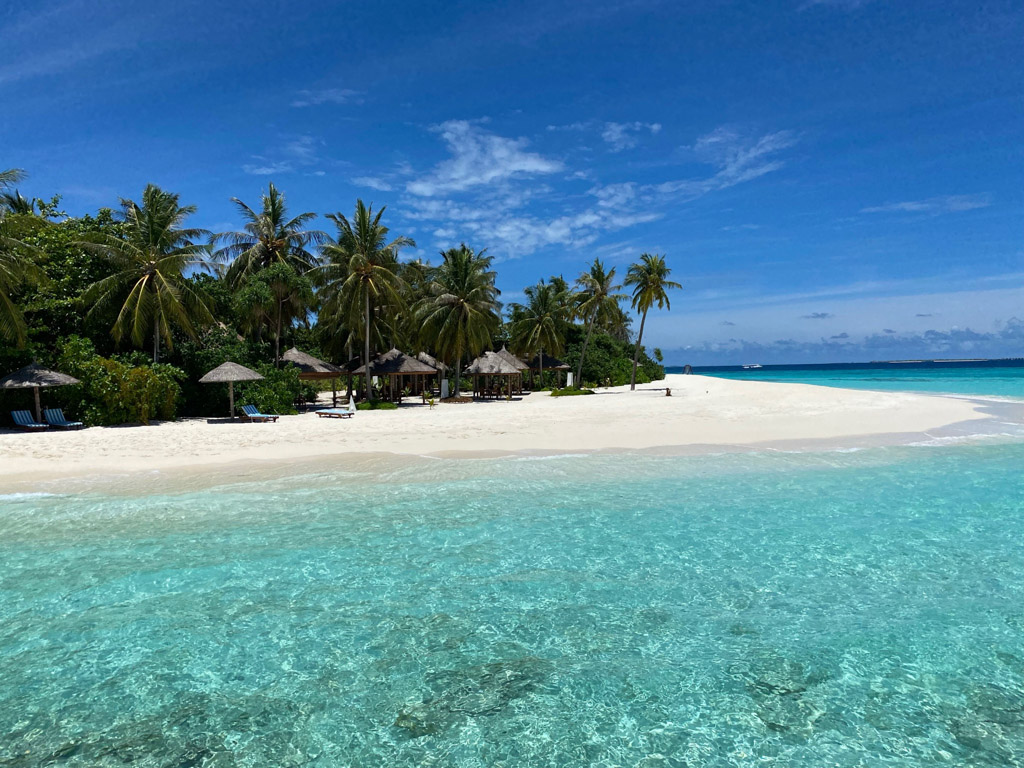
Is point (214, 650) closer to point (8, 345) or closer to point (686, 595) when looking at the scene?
point (686, 595)

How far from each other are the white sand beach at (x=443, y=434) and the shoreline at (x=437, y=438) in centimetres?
3

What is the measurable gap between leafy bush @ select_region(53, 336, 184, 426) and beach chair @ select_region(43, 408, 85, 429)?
0.74m

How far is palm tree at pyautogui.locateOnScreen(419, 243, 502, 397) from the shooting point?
30.5 m

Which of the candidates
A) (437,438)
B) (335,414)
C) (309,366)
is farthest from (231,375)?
(437,438)

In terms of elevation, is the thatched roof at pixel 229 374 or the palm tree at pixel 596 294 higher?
the palm tree at pixel 596 294

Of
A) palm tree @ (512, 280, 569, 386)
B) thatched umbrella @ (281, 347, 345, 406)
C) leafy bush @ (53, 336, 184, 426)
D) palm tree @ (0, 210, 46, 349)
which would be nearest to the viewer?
palm tree @ (0, 210, 46, 349)

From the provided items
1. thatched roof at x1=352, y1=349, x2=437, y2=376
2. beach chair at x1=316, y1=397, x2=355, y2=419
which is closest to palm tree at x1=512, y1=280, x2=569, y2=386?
thatched roof at x1=352, y1=349, x2=437, y2=376

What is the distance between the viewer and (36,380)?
17.2m

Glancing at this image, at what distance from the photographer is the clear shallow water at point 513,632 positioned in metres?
3.63

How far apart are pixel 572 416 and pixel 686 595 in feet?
55.4

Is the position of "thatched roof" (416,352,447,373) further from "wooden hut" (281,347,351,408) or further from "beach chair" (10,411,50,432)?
"beach chair" (10,411,50,432)

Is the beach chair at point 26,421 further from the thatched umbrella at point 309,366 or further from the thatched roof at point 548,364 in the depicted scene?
the thatched roof at point 548,364

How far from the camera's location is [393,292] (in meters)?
26.7

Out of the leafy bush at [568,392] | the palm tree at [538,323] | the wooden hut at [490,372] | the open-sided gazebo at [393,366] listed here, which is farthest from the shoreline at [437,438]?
the palm tree at [538,323]
